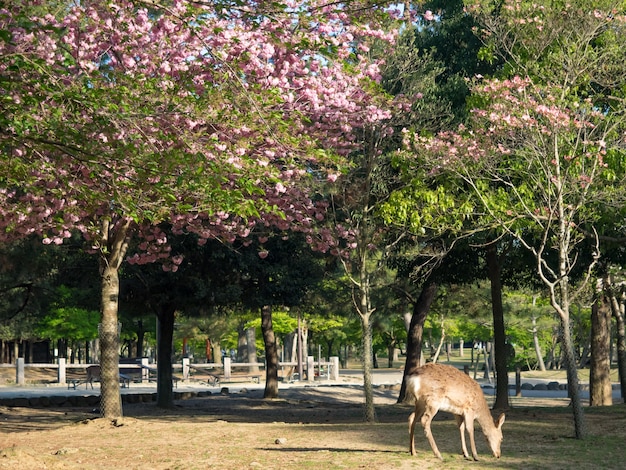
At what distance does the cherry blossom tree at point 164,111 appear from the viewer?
1084 cm

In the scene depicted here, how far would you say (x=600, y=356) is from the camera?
83.6 ft

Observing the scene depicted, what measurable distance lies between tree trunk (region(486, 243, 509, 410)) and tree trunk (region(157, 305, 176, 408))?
1022 cm

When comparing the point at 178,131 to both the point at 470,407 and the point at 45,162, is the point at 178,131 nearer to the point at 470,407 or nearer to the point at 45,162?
the point at 45,162

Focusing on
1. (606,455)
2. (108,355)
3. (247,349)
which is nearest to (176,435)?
(108,355)

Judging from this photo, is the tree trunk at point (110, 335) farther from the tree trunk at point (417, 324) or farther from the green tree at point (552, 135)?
the tree trunk at point (417, 324)

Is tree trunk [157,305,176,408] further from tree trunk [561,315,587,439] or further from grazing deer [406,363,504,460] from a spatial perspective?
grazing deer [406,363,504,460]

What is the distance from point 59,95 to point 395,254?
15198 millimetres

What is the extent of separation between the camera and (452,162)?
54.2 feet

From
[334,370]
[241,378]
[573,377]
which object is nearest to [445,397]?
[573,377]

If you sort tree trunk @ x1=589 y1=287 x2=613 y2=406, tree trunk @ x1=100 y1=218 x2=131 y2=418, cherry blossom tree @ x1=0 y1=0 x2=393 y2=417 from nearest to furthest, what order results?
1. cherry blossom tree @ x1=0 y1=0 x2=393 y2=417
2. tree trunk @ x1=100 y1=218 x2=131 y2=418
3. tree trunk @ x1=589 y1=287 x2=613 y2=406

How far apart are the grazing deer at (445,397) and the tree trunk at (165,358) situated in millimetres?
16838

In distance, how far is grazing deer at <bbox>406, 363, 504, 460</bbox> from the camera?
37.5 feet

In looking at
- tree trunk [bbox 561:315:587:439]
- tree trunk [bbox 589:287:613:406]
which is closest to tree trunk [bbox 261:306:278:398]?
tree trunk [bbox 589:287:613:406]

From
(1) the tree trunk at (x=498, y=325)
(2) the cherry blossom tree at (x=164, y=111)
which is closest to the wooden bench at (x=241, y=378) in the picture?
(1) the tree trunk at (x=498, y=325)
